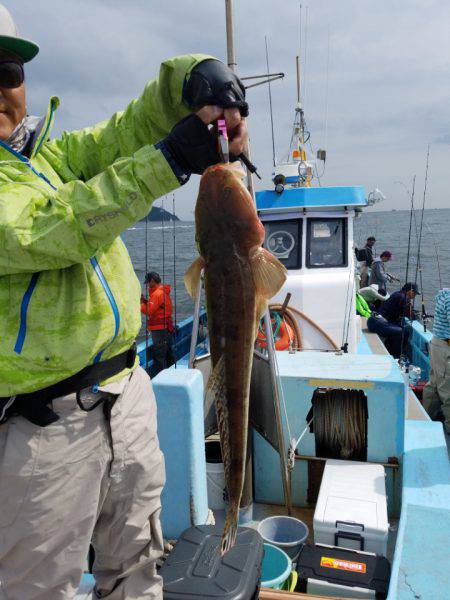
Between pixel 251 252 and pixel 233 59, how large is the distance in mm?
1513

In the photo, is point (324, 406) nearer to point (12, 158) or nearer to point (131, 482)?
point (131, 482)

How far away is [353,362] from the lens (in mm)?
4562

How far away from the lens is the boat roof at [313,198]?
26.9 feet

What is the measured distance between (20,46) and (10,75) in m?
0.12

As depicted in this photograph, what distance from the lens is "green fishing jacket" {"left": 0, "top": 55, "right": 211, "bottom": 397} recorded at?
5.38 ft

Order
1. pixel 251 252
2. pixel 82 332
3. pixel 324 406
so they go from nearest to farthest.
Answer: pixel 82 332
pixel 251 252
pixel 324 406

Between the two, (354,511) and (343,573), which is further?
(354,511)

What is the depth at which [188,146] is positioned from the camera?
174 cm


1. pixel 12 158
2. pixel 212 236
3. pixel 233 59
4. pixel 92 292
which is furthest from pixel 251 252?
pixel 233 59

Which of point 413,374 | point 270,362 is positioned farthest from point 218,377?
Result: point 413,374

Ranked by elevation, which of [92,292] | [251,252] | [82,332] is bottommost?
[82,332]

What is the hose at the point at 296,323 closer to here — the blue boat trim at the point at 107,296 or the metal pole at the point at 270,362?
the metal pole at the point at 270,362

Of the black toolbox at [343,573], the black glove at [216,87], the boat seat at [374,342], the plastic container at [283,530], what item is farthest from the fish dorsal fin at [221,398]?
the boat seat at [374,342]

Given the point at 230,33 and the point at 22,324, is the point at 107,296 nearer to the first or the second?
the point at 22,324
